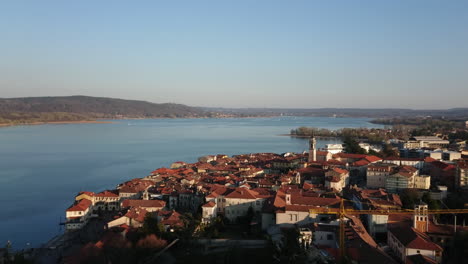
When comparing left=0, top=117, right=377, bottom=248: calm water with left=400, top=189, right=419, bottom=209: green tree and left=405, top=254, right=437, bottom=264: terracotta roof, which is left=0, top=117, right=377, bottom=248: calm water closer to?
left=405, top=254, right=437, bottom=264: terracotta roof

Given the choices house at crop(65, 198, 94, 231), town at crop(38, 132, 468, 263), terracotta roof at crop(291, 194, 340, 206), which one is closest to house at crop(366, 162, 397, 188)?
town at crop(38, 132, 468, 263)

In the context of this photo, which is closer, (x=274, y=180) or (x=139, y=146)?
(x=274, y=180)

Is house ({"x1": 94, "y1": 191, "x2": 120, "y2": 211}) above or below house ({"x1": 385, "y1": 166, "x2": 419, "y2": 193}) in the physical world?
below

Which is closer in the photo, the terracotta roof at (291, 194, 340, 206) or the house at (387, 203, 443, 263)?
the house at (387, 203, 443, 263)

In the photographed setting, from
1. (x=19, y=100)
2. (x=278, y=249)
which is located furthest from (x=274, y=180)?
(x=19, y=100)

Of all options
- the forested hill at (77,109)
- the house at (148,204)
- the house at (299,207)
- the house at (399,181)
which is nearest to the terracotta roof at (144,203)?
the house at (148,204)

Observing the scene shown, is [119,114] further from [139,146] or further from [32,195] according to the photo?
[32,195]

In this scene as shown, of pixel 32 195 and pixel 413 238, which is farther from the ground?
pixel 413 238
